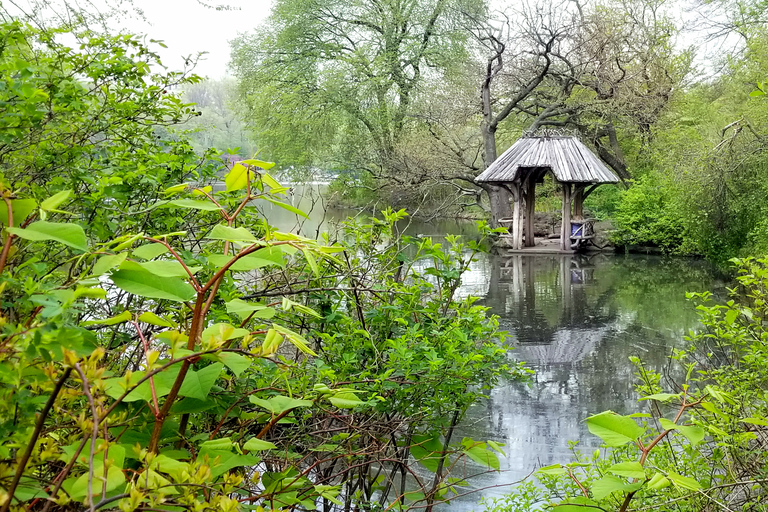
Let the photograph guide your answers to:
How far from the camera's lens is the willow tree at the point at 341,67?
24.0 metres

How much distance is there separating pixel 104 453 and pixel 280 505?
1.60 feet

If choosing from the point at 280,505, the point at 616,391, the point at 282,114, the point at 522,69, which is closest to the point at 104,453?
the point at 280,505

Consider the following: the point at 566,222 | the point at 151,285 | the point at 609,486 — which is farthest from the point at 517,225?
the point at 151,285

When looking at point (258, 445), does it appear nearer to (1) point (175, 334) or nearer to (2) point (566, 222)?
(1) point (175, 334)

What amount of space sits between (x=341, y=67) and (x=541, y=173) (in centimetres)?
928

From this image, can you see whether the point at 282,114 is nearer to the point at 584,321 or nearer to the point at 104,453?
the point at 584,321

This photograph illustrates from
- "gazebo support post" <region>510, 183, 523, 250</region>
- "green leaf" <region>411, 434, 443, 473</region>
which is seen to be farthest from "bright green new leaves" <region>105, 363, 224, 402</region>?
"gazebo support post" <region>510, 183, 523, 250</region>

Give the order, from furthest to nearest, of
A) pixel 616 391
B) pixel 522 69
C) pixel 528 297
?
pixel 522 69
pixel 528 297
pixel 616 391

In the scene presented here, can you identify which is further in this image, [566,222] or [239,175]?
[566,222]

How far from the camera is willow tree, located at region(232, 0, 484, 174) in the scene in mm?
23953

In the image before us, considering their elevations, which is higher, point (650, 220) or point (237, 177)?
point (237, 177)

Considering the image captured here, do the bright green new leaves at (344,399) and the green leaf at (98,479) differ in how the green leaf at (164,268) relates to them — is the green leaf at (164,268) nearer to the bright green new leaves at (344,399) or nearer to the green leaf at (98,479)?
the green leaf at (98,479)

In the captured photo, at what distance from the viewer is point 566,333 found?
9664 millimetres

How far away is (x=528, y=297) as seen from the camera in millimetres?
12523
